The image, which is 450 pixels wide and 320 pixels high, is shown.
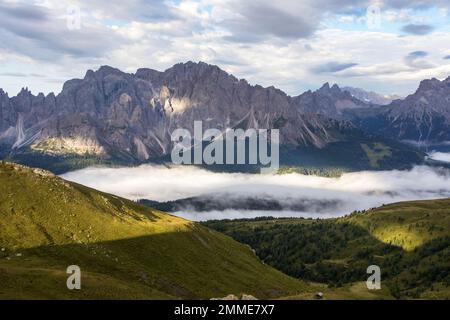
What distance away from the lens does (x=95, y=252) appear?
14038 centimetres

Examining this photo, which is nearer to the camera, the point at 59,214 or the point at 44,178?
the point at 59,214

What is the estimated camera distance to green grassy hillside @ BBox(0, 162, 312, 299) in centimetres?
10512

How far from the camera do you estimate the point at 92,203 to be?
174250 mm

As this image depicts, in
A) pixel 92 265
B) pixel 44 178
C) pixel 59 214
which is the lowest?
pixel 92 265

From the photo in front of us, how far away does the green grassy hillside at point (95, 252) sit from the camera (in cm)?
10512

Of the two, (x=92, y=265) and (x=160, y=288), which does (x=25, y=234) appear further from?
(x=160, y=288)

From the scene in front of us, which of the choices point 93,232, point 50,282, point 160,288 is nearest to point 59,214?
point 93,232

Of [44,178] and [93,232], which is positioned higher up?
[44,178]
